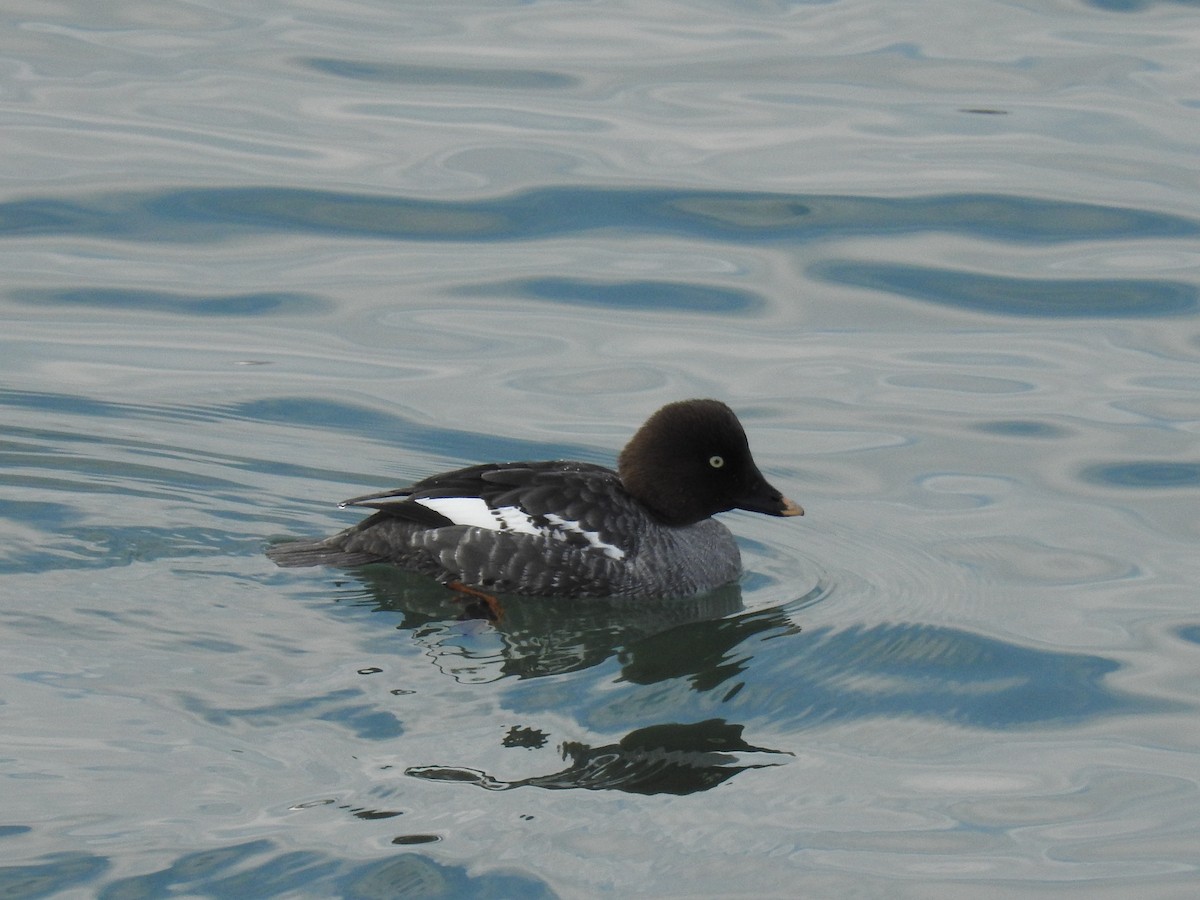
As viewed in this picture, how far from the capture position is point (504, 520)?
1017cm

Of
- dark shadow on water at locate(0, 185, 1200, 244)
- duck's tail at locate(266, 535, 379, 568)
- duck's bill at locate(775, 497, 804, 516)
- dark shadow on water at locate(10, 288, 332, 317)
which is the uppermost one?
dark shadow on water at locate(0, 185, 1200, 244)

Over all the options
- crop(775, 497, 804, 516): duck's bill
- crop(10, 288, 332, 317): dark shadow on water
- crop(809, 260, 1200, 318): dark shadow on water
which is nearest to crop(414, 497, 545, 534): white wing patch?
crop(775, 497, 804, 516): duck's bill

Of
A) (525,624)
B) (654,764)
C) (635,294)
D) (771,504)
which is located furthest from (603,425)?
(654,764)

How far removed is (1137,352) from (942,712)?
6171 millimetres

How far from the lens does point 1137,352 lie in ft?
46.7

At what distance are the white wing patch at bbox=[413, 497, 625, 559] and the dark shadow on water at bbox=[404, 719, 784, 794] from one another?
191 cm

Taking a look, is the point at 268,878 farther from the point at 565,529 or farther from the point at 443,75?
the point at 443,75

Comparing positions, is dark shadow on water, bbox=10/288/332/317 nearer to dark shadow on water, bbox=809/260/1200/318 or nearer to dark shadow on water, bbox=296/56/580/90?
dark shadow on water, bbox=809/260/1200/318

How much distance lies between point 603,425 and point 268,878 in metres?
6.40

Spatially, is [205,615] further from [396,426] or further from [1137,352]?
[1137,352]

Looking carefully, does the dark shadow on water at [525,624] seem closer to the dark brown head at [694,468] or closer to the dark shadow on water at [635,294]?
the dark brown head at [694,468]

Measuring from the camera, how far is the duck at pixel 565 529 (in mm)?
10117

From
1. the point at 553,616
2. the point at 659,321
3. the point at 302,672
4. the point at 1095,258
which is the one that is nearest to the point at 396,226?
the point at 659,321

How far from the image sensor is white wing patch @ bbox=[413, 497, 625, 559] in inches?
398
